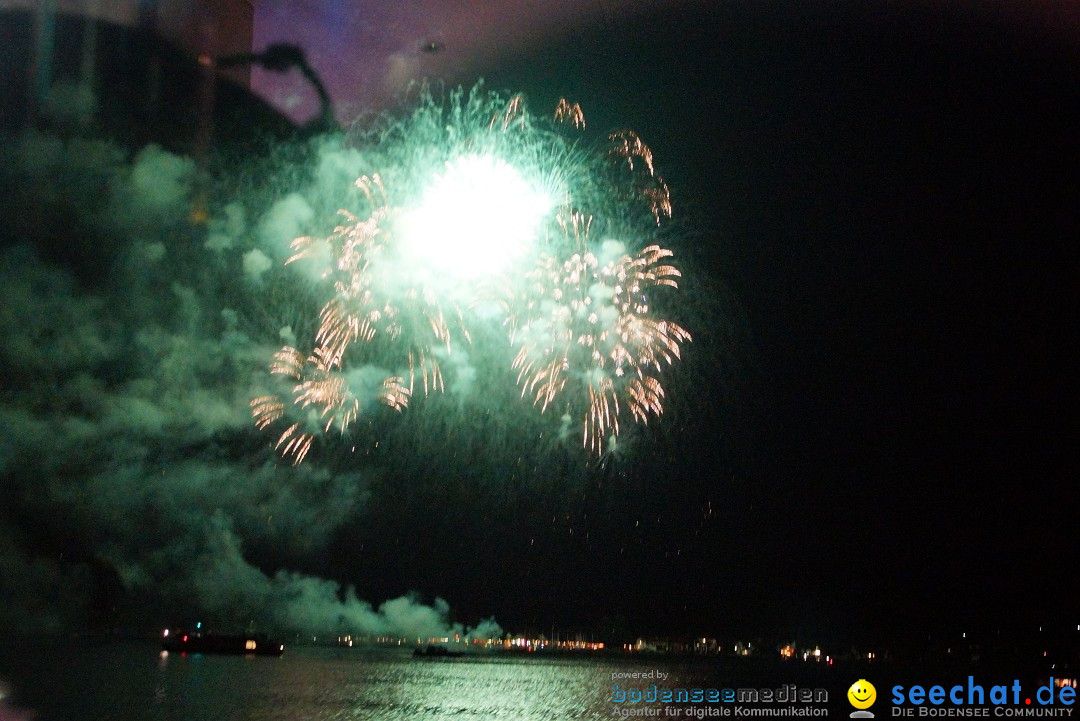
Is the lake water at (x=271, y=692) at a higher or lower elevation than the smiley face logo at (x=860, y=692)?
lower

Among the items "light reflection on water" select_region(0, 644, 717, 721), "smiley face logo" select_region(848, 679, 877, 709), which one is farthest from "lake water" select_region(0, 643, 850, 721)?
"smiley face logo" select_region(848, 679, 877, 709)

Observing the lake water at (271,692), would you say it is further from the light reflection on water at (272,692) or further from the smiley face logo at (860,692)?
the smiley face logo at (860,692)

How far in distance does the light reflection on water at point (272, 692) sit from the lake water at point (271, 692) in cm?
6

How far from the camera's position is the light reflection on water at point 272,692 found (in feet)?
137

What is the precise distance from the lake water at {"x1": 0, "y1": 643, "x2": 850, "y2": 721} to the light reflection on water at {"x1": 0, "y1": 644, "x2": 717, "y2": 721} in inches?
2.3

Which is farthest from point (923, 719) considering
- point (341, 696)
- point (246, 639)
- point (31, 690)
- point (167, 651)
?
point (167, 651)

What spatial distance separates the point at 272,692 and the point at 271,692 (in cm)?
6

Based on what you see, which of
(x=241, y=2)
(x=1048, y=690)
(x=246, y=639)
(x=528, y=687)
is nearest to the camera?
(x=241, y=2)

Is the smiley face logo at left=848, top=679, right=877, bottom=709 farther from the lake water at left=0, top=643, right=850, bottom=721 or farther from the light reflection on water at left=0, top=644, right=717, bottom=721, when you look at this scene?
the light reflection on water at left=0, top=644, right=717, bottom=721

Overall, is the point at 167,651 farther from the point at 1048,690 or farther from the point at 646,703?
the point at 1048,690

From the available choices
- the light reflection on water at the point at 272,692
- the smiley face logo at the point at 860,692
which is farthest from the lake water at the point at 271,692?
the smiley face logo at the point at 860,692

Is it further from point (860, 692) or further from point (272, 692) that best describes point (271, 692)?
point (860, 692)

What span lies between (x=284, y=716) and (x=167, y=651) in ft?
253

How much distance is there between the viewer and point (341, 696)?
54.5m
